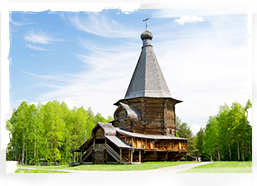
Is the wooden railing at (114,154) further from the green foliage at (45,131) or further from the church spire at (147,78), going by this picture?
the church spire at (147,78)

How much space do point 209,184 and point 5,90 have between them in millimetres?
9771

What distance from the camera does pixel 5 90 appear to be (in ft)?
38.8

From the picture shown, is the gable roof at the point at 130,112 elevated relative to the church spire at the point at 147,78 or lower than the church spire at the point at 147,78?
lower

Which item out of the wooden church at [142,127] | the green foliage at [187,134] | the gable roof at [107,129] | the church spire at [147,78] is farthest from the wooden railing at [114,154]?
the green foliage at [187,134]

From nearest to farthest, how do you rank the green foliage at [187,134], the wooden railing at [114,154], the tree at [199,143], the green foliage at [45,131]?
1. the green foliage at [45,131]
2. the wooden railing at [114,154]
3. the tree at [199,143]
4. the green foliage at [187,134]

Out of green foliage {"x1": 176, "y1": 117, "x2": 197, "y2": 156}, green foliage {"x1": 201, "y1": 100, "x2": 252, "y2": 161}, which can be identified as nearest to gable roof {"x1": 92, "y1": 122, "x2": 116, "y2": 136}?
green foliage {"x1": 201, "y1": 100, "x2": 252, "y2": 161}

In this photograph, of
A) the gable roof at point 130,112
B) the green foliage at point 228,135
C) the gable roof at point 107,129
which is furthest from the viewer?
the gable roof at point 130,112

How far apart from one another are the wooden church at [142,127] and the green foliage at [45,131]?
10.3 feet

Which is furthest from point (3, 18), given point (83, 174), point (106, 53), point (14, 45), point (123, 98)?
point (123, 98)

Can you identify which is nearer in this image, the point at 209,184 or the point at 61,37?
the point at 209,184

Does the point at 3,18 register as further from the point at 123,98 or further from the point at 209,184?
the point at 123,98

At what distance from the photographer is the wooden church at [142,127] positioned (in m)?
18.8

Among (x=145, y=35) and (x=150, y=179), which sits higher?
(x=145, y=35)

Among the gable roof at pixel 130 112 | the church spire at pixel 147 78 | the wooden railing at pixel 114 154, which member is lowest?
the wooden railing at pixel 114 154
